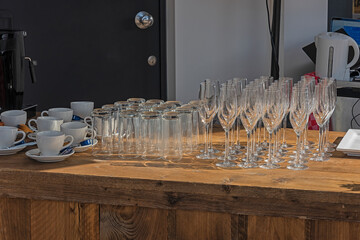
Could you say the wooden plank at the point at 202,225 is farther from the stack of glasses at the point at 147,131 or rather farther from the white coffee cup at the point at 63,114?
the white coffee cup at the point at 63,114

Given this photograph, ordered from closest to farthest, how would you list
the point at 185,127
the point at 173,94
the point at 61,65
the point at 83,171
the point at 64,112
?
the point at 83,171 → the point at 185,127 → the point at 64,112 → the point at 61,65 → the point at 173,94

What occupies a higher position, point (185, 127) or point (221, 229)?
point (185, 127)

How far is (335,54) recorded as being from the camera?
3.35m

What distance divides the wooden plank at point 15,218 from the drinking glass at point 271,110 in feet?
2.28

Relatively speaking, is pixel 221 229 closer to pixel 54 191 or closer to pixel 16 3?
pixel 54 191

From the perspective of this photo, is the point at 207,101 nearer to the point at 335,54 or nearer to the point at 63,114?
the point at 63,114

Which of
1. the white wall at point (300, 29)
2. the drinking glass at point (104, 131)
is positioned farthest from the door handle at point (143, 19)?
the drinking glass at point (104, 131)

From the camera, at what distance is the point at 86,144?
1.90 m

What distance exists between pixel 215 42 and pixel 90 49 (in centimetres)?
107

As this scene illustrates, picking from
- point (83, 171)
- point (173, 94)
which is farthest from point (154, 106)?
point (173, 94)

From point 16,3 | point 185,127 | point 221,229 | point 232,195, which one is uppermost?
point 16,3

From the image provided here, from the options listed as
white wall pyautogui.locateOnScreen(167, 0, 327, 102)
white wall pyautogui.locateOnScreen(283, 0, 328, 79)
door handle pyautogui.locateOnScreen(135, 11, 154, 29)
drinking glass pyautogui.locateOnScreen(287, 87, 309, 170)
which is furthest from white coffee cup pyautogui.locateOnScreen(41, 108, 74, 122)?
white wall pyautogui.locateOnScreen(167, 0, 327, 102)

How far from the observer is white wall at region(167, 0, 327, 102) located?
424cm

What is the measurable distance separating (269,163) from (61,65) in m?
2.09
